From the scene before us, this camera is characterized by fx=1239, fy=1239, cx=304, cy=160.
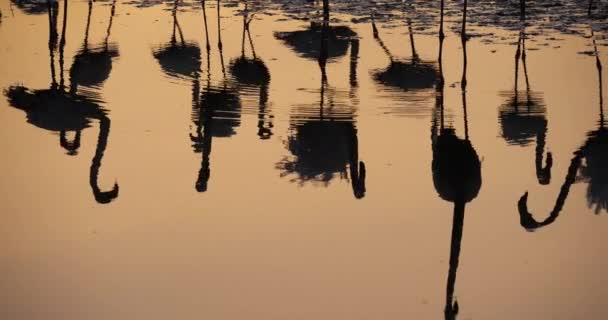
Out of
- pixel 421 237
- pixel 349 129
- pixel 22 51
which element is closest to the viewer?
pixel 421 237

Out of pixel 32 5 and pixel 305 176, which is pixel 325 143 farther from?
pixel 32 5

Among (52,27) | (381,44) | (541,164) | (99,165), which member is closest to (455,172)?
(541,164)

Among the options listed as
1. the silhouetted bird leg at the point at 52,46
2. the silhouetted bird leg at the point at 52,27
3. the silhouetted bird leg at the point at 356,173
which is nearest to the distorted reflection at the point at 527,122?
the silhouetted bird leg at the point at 356,173

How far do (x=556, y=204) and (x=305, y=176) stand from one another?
1784 millimetres

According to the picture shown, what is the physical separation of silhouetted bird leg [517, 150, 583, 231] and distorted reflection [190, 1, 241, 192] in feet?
6.99

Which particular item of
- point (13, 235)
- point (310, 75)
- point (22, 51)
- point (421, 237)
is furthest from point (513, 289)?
point (22, 51)

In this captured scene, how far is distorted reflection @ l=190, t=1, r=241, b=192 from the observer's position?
8.97m

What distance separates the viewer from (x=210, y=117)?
33.7ft

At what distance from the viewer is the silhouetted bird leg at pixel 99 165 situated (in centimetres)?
806

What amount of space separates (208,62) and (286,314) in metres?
7.05

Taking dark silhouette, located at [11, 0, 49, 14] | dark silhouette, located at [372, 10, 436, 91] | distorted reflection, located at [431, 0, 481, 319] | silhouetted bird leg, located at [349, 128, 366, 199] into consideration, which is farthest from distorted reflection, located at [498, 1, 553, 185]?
dark silhouette, located at [11, 0, 49, 14]

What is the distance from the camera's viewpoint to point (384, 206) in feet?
26.5

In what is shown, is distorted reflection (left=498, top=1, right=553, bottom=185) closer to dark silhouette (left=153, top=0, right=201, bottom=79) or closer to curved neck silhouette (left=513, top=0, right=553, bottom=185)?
curved neck silhouette (left=513, top=0, right=553, bottom=185)

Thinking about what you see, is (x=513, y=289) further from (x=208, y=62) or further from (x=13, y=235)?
(x=208, y=62)
